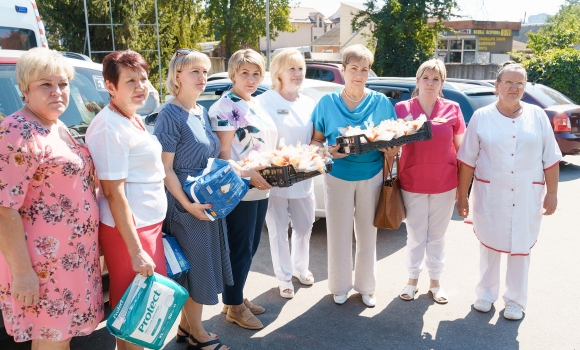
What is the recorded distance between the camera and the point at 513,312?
12.8 feet

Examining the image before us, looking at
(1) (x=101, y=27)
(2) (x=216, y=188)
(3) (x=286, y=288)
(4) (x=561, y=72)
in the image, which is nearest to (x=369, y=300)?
(3) (x=286, y=288)

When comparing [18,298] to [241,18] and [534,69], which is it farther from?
[241,18]

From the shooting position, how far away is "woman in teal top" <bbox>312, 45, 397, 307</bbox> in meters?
3.93

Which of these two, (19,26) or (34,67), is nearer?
(34,67)

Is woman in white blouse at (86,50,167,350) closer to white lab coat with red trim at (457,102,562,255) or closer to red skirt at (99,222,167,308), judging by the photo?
red skirt at (99,222,167,308)

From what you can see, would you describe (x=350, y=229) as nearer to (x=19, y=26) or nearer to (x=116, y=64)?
(x=116, y=64)

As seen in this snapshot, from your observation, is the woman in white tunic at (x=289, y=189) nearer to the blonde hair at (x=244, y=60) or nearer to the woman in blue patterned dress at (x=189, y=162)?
the blonde hair at (x=244, y=60)

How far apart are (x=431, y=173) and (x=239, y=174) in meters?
1.65

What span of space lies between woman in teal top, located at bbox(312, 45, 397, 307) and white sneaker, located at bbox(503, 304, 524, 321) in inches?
41.6

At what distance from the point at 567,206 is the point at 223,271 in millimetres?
5735

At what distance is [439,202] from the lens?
4098mm

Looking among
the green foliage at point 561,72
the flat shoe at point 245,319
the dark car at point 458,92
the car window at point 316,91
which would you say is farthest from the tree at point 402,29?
the flat shoe at point 245,319

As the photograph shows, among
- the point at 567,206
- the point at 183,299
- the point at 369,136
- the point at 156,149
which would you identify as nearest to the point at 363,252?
the point at 369,136

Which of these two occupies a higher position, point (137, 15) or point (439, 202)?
point (137, 15)
